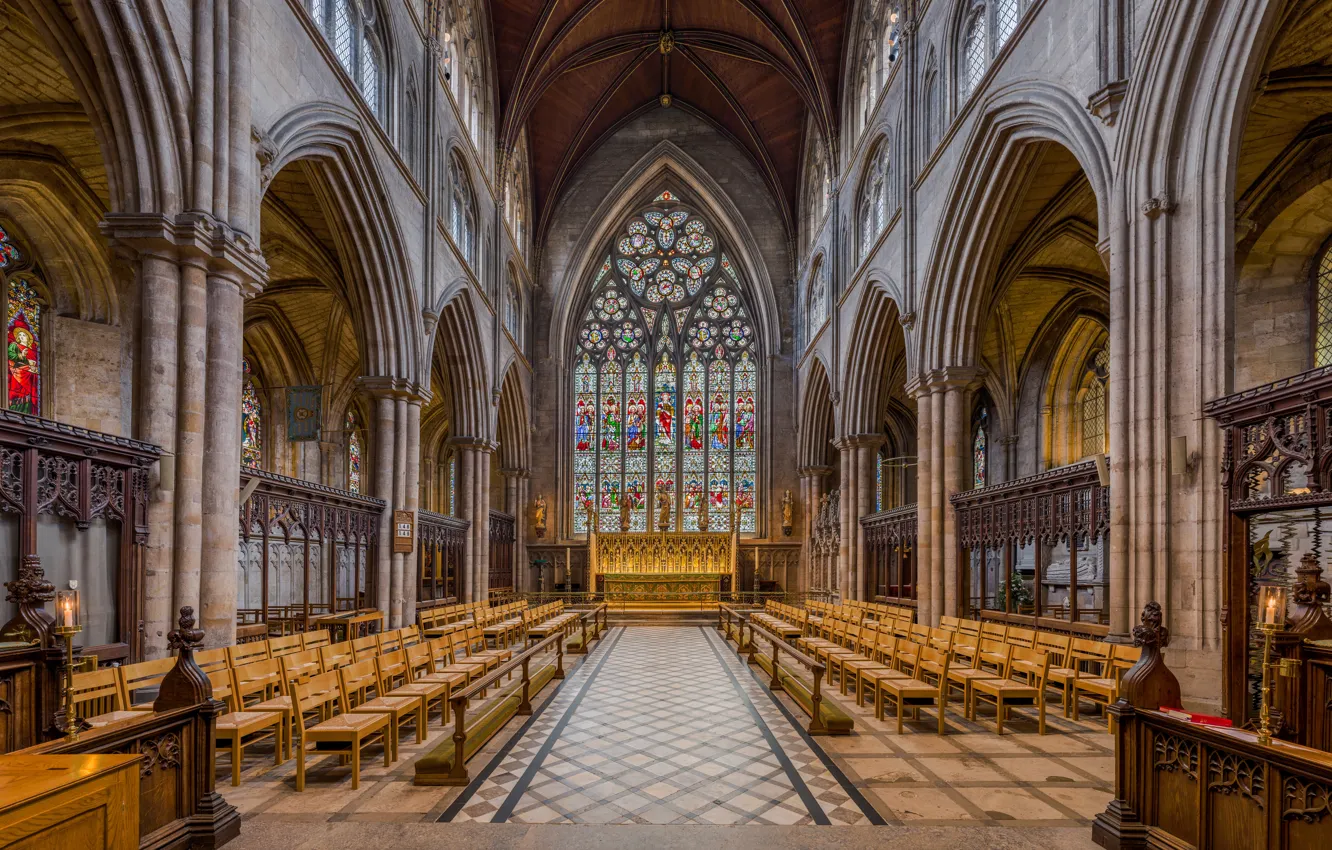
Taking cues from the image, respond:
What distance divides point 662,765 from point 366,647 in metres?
4.51

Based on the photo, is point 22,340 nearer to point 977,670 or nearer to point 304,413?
point 304,413

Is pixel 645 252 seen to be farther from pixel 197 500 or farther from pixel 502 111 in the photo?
pixel 197 500

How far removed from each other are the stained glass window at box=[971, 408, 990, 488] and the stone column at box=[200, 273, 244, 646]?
22.4 metres

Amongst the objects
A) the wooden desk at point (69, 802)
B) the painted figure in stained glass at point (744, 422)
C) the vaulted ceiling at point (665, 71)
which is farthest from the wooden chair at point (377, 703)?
the painted figure in stained glass at point (744, 422)

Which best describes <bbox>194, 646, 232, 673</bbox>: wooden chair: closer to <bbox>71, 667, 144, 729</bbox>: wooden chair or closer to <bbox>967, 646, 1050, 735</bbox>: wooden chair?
<bbox>71, 667, 144, 729</bbox>: wooden chair

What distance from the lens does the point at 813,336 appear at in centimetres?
2925

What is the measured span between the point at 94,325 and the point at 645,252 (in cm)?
2124

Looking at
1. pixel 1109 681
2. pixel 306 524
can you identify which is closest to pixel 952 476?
pixel 1109 681

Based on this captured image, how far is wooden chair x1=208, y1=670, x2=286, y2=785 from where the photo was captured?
6238 mm

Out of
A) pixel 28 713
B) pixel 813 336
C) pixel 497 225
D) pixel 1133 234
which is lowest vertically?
pixel 28 713

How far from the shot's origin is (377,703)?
7.22m

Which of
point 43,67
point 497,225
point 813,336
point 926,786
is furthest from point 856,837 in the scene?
point 813,336

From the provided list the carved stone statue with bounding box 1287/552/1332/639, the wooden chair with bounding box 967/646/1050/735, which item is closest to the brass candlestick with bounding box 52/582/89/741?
the wooden chair with bounding box 967/646/1050/735

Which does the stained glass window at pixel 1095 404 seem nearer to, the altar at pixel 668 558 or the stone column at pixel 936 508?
the stone column at pixel 936 508
